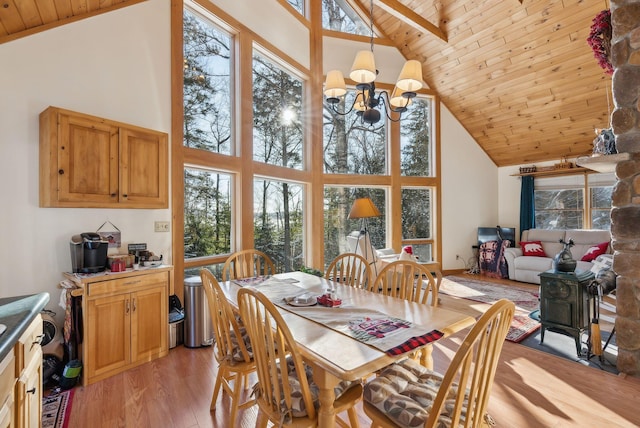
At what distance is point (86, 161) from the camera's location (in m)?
2.37

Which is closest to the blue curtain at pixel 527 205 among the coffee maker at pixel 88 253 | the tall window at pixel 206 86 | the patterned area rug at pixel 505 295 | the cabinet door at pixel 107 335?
the patterned area rug at pixel 505 295

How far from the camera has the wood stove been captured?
2.79 metres

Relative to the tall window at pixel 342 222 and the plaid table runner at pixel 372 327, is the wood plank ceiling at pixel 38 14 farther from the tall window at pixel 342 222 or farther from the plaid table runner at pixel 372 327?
the tall window at pixel 342 222

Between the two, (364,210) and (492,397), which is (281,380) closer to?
(492,397)

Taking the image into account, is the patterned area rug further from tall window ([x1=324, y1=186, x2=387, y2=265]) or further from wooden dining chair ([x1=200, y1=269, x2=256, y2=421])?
wooden dining chair ([x1=200, y1=269, x2=256, y2=421])

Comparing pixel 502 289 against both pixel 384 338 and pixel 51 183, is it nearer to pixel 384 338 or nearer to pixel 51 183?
pixel 384 338

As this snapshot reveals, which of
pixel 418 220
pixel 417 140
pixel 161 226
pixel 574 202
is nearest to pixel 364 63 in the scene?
pixel 161 226

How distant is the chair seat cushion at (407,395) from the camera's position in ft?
3.94

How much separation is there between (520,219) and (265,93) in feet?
19.6

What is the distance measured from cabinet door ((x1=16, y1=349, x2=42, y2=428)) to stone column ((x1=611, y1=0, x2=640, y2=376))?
3.81m

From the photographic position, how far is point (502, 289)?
17.1ft

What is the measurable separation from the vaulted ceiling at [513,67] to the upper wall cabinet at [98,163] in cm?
413

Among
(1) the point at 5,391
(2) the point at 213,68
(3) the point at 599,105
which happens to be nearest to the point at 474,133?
(3) the point at 599,105

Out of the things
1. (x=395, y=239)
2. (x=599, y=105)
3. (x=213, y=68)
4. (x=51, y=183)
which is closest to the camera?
(x=51, y=183)
